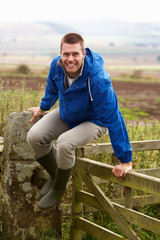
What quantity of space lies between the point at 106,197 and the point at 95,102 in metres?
0.93

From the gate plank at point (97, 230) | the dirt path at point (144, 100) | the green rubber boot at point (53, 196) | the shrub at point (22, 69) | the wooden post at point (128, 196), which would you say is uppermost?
the wooden post at point (128, 196)

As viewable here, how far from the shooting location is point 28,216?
4.59 metres

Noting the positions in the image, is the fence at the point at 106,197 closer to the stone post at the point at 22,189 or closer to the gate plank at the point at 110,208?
the gate plank at the point at 110,208

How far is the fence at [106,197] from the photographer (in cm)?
354

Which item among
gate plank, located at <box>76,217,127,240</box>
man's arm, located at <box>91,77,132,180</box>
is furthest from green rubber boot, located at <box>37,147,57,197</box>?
man's arm, located at <box>91,77,132,180</box>

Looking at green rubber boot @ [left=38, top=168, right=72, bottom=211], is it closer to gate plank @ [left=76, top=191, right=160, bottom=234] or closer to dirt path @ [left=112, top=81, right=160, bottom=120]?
gate plank @ [left=76, top=191, right=160, bottom=234]

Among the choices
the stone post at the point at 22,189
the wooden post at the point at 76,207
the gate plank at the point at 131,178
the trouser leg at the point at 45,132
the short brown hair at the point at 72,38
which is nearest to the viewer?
the gate plank at the point at 131,178

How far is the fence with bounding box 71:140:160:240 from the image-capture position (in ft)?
11.6

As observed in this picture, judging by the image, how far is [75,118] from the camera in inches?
162

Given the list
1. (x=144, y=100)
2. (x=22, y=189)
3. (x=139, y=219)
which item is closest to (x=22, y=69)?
(x=144, y=100)

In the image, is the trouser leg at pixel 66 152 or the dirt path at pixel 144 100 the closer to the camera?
the trouser leg at pixel 66 152

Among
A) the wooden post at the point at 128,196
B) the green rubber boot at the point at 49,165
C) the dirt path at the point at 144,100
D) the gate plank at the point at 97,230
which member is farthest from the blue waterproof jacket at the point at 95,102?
the dirt path at the point at 144,100

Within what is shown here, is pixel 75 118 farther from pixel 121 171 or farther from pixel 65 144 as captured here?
pixel 121 171

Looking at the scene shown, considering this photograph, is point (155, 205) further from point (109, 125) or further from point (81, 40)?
point (81, 40)
